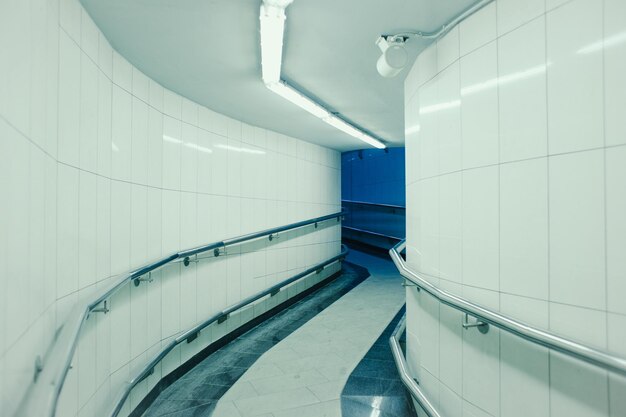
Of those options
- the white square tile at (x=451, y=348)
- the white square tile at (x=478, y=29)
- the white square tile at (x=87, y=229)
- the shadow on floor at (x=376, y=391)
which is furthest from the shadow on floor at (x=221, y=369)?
the white square tile at (x=478, y=29)

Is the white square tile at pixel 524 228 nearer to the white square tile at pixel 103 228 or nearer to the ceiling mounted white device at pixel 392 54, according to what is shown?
the ceiling mounted white device at pixel 392 54

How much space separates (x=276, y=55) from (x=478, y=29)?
1.37 meters

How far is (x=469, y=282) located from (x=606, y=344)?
0.69m

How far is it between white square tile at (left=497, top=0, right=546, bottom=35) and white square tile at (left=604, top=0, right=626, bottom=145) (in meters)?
0.30

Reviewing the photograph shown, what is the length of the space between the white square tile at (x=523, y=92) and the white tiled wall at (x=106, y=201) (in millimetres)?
2166

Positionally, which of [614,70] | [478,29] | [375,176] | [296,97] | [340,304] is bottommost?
[340,304]

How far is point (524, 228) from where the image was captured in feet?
5.33

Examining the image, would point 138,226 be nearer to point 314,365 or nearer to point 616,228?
point 314,365

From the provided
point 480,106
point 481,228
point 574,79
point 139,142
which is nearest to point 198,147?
point 139,142

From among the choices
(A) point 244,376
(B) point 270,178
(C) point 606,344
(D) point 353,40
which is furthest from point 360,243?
(C) point 606,344

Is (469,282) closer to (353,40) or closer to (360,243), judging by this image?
(353,40)

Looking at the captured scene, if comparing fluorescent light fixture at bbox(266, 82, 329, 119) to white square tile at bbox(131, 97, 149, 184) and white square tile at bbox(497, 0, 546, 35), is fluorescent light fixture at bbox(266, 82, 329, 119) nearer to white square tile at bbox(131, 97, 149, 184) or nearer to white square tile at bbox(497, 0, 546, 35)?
white square tile at bbox(131, 97, 149, 184)

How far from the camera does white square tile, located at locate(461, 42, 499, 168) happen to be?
5.87ft

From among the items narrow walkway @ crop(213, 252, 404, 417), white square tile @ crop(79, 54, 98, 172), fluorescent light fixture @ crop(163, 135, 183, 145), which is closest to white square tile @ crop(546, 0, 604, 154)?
narrow walkway @ crop(213, 252, 404, 417)
